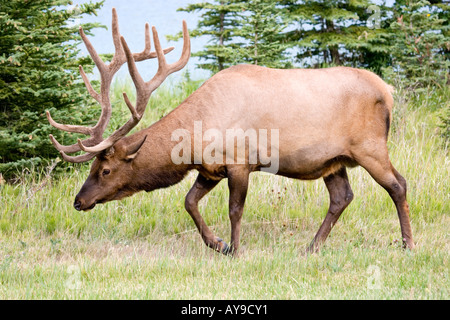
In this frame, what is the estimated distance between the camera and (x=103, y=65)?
593cm

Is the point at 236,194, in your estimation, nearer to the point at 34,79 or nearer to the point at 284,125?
the point at 284,125

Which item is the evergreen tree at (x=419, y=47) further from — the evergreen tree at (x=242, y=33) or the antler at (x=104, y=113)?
the antler at (x=104, y=113)

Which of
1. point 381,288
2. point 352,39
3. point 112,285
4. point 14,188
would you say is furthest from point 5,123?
point 352,39

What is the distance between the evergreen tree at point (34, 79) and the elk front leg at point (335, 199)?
357 centimetres

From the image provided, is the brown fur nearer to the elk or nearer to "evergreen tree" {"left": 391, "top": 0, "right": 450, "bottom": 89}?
the elk

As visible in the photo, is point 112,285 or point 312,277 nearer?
point 112,285

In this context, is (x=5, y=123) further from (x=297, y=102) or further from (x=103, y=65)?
(x=297, y=102)

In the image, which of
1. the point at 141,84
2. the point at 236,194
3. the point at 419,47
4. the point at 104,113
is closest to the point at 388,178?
the point at 236,194

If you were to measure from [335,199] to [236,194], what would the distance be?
1339 mm

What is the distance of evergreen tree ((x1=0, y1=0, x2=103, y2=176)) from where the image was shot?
812 centimetres

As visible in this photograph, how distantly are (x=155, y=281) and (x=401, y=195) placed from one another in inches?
113

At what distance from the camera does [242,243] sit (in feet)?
22.7

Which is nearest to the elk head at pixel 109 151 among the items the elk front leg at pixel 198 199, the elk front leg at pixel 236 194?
the elk front leg at pixel 198 199

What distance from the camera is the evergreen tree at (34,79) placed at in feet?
26.6
